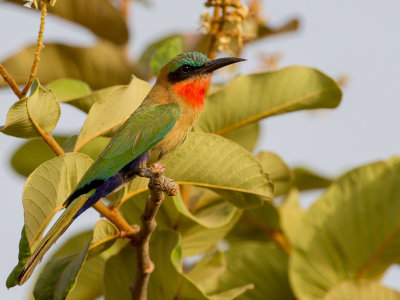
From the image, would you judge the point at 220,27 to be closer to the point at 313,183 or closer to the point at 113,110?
the point at 113,110

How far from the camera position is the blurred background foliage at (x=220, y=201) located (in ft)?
7.30

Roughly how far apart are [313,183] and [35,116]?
176 cm

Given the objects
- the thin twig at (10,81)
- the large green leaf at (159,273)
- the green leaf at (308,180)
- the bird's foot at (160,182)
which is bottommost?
the green leaf at (308,180)

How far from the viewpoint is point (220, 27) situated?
2543 millimetres

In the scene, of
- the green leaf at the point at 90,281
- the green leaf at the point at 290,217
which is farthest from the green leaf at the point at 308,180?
the green leaf at the point at 90,281

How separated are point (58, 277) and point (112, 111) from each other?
1.87 feet

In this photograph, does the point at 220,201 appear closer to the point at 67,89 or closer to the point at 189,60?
the point at 189,60

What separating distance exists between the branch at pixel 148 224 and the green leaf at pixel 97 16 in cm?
150

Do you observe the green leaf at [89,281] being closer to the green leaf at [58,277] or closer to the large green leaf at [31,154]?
the green leaf at [58,277]

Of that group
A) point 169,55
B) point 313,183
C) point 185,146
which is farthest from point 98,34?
point 185,146

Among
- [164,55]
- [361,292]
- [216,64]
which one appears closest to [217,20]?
[216,64]

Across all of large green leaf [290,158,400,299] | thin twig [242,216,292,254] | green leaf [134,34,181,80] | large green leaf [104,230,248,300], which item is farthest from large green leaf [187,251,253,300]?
green leaf [134,34,181,80]

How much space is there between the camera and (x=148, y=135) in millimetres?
2324

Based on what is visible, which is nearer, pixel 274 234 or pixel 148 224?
pixel 148 224
